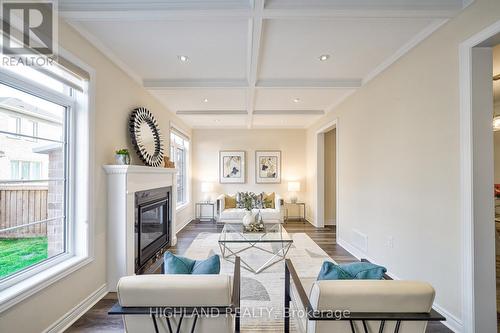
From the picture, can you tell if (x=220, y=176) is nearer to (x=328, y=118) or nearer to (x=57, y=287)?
(x=328, y=118)

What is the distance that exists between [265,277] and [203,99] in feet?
9.97

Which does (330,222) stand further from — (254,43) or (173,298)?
(173,298)

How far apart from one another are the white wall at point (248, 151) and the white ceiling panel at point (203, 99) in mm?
1907

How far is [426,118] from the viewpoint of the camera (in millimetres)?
2318

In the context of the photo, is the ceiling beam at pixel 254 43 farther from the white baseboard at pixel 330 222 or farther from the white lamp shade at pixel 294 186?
the white baseboard at pixel 330 222

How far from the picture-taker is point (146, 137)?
3.57 meters

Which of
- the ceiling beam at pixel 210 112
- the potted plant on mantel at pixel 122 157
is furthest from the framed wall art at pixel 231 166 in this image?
the potted plant on mantel at pixel 122 157

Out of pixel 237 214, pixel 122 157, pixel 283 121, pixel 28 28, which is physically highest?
pixel 283 121

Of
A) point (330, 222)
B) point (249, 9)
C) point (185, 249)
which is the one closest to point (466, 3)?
point (249, 9)

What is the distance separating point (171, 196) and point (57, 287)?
2455mm

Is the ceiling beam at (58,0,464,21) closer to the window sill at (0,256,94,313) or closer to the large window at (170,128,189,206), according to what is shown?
the window sill at (0,256,94,313)

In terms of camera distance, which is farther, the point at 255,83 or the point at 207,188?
the point at 207,188

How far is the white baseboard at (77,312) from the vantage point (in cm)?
194

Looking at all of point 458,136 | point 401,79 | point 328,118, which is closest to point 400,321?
point 458,136
